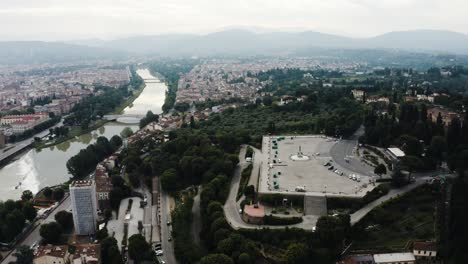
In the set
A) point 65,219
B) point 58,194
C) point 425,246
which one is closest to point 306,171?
point 425,246

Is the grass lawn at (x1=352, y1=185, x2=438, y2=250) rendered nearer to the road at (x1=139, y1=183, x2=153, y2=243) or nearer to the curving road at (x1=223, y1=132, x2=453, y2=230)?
the curving road at (x1=223, y1=132, x2=453, y2=230)

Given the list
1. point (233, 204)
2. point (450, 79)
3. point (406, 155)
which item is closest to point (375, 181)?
point (406, 155)

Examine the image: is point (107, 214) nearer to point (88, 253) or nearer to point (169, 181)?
point (169, 181)

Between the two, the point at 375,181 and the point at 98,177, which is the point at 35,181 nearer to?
the point at 98,177

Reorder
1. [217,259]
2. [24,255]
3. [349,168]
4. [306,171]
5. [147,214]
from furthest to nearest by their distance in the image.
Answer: [349,168]
[306,171]
[147,214]
[24,255]
[217,259]

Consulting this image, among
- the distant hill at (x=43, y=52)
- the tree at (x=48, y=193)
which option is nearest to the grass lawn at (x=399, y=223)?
the tree at (x=48, y=193)
